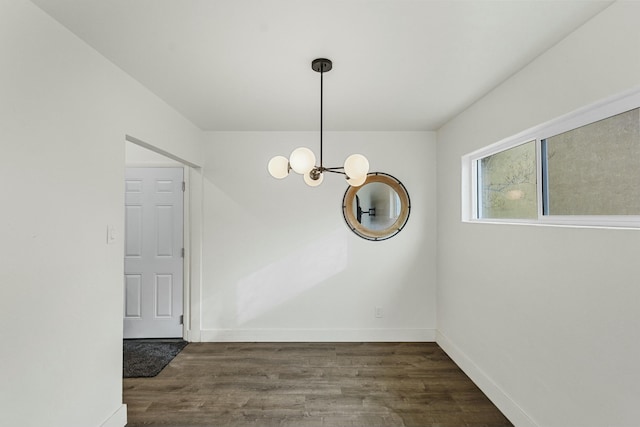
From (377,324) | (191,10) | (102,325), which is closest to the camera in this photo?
(191,10)

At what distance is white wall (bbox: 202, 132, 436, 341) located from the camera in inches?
157

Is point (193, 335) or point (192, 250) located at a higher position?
point (192, 250)

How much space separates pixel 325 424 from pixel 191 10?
8.46 feet

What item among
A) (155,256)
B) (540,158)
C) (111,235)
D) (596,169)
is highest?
(540,158)

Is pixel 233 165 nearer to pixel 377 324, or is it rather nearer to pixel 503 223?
pixel 377 324

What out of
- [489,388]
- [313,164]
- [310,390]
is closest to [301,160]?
[313,164]

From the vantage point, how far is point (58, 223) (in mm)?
1768

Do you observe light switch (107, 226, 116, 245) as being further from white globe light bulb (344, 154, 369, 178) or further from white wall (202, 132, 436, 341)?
white wall (202, 132, 436, 341)

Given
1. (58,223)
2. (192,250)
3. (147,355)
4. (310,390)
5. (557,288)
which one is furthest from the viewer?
(192,250)

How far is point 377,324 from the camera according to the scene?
3.97m

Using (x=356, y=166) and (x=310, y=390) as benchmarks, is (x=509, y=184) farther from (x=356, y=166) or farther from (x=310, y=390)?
(x=310, y=390)

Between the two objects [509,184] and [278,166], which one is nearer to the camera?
[278,166]

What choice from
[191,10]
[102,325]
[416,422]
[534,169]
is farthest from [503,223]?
[102,325]

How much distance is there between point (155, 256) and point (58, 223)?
2.31 meters
